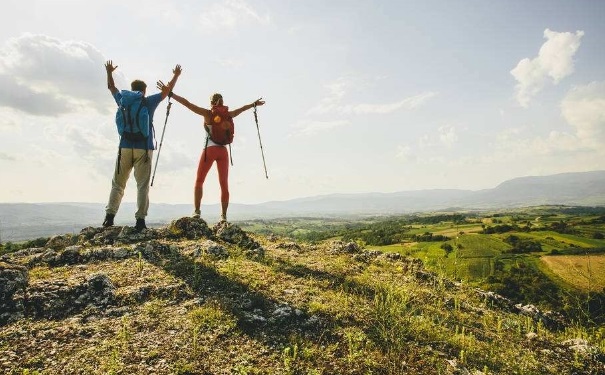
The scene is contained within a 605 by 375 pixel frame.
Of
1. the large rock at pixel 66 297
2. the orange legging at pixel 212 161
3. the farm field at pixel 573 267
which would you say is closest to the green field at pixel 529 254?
the farm field at pixel 573 267

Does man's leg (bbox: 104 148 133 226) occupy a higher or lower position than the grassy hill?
higher

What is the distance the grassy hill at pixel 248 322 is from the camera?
4840 mm

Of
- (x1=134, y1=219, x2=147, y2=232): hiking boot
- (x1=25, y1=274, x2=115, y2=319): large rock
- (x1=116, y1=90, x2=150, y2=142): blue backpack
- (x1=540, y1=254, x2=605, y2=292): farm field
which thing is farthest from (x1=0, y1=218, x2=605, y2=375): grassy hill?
(x1=540, y1=254, x2=605, y2=292): farm field

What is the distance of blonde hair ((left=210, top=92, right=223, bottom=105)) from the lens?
11.5 m

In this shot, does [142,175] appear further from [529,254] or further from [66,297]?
[529,254]

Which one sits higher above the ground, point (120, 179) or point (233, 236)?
point (120, 179)

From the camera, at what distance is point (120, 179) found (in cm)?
1012

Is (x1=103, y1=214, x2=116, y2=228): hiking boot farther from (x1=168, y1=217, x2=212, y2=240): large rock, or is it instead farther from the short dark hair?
the short dark hair

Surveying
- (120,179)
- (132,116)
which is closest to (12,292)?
(120,179)

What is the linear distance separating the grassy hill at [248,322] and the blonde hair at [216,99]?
4.79 meters

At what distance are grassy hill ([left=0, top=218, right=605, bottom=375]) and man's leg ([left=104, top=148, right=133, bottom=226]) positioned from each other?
1.60 meters

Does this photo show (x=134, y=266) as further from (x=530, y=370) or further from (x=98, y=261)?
(x=530, y=370)

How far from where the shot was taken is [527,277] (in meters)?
68.6

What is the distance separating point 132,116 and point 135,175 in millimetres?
1694
